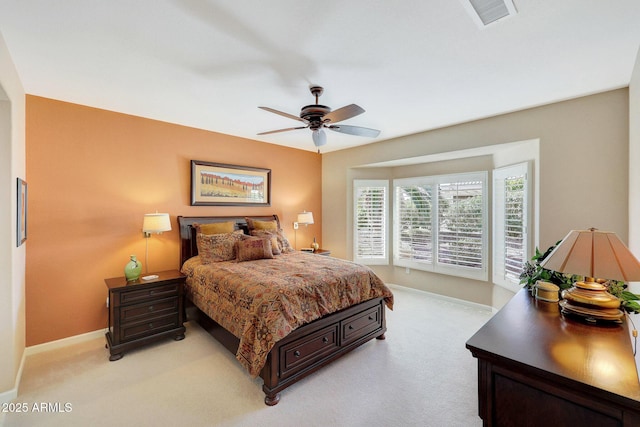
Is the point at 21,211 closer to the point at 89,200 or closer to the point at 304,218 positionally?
the point at 89,200

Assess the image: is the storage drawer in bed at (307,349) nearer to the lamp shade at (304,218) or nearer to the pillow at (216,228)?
the pillow at (216,228)

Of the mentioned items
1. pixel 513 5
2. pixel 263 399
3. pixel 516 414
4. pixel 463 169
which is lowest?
pixel 263 399

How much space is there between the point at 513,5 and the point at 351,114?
128 centimetres

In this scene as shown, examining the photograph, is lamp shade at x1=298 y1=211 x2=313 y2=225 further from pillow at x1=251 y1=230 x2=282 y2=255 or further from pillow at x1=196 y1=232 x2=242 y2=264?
pillow at x1=196 y1=232 x2=242 y2=264

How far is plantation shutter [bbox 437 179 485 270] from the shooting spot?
4.31m

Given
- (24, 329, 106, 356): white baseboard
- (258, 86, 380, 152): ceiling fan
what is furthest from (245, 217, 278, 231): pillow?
(24, 329, 106, 356): white baseboard

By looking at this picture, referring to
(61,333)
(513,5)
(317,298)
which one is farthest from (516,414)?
(61,333)

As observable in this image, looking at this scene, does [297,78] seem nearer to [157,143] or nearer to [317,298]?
[317,298]

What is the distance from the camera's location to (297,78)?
8.52ft

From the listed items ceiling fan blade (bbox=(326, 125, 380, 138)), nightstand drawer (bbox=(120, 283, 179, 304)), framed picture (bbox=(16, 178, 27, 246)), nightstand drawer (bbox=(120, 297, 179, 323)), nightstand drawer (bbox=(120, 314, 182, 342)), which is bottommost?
nightstand drawer (bbox=(120, 314, 182, 342))

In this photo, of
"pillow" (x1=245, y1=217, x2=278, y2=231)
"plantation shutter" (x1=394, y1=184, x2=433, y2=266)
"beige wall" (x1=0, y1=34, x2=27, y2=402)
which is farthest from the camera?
"plantation shutter" (x1=394, y1=184, x2=433, y2=266)

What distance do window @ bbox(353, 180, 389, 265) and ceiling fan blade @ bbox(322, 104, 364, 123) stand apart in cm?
293

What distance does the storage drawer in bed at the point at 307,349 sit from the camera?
236 centimetres

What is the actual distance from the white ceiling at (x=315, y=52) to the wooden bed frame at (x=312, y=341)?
238 cm
